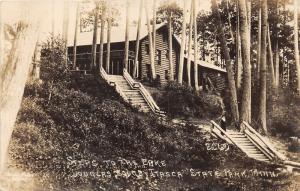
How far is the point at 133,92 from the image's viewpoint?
21.4ft

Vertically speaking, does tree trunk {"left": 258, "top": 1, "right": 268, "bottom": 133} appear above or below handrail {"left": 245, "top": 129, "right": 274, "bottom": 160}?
above

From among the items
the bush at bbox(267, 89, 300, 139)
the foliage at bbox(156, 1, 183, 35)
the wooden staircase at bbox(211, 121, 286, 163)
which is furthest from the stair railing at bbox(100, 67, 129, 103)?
the bush at bbox(267, 89, 300, 139)

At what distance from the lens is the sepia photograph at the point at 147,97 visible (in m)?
5.79

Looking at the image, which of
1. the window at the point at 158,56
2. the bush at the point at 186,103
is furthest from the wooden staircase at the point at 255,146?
the window at the point at 158,56

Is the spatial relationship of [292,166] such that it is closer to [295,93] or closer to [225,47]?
[295,93]

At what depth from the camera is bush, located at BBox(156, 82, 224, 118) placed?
650 cm

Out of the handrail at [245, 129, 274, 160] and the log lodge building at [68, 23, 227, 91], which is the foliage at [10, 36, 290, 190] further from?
the log lodge building at [68, 23, 227, 91]

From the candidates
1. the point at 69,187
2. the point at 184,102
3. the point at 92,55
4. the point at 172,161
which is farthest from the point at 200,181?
the point at 92,55

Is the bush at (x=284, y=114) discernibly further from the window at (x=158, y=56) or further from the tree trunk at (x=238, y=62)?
the window at (x=158, y=56)

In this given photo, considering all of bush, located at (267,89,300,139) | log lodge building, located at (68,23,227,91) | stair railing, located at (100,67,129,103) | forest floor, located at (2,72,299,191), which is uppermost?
log lodge building, located at (68,23,227,91)

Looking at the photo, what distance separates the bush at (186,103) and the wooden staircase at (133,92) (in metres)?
0.13

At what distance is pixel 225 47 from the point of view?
22.3ft

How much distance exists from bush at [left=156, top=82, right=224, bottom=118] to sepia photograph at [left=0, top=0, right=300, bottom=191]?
0.02m

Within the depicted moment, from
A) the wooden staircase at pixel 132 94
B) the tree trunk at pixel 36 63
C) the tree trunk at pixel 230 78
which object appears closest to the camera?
the tree trunk at pixel 36 63
